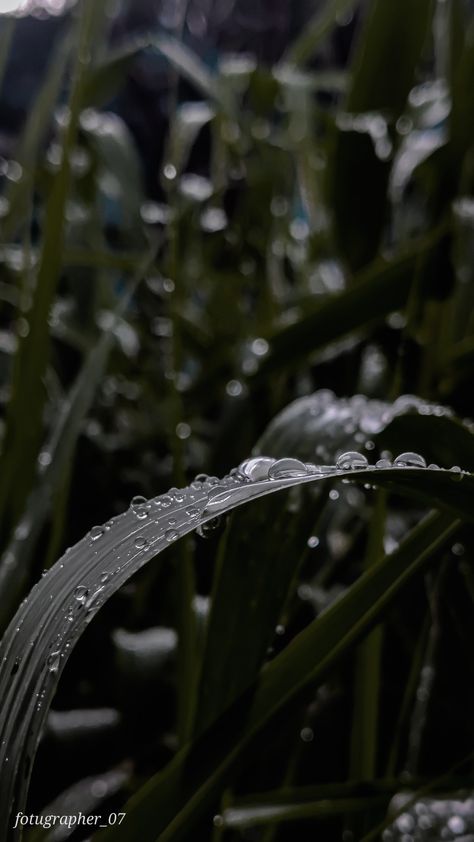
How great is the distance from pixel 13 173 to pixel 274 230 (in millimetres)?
281

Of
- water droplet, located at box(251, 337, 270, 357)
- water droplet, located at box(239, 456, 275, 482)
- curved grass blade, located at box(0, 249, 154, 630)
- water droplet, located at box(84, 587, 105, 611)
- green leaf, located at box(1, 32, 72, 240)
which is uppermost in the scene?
green leaf, located at box(1, 32, 72, 240)

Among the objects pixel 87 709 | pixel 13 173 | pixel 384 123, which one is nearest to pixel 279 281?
pixel 384 123

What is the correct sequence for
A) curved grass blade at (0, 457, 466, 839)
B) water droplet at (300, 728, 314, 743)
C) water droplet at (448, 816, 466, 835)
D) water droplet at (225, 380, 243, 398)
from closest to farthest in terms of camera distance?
curved grass blade at (0, 457, 466, 839) → water droplet at (448, 816, 466, 835) → water droplet at (300, 728, 314, 743) → water droplet at (225, 380, 243, 398)

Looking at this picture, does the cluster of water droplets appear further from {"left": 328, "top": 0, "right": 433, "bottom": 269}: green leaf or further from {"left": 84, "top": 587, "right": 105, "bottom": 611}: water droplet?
{"left": 328, "top": 0, "right": 433, "bottom": 269}: green leaf

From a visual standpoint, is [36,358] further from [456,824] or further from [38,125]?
[456,824]

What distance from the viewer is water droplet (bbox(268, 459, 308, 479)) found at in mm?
224

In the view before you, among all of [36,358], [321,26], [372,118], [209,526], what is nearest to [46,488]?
[36,358]

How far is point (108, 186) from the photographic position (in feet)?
2.81

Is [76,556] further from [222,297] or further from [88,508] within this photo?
[222,297]

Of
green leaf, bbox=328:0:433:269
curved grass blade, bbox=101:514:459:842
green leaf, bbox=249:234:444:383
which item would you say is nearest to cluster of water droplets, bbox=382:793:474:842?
curved grass blade, bbox=101:514:459:842

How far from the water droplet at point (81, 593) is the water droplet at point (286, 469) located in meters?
0.06

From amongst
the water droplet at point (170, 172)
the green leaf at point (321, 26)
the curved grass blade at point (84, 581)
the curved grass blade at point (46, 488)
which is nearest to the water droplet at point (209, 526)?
the curved grass blade at point (84, 581)

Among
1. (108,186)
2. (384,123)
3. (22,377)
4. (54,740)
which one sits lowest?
(54,740)

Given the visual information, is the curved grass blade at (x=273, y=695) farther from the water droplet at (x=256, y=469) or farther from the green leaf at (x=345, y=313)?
the green leaf at (x=345, y=313)
